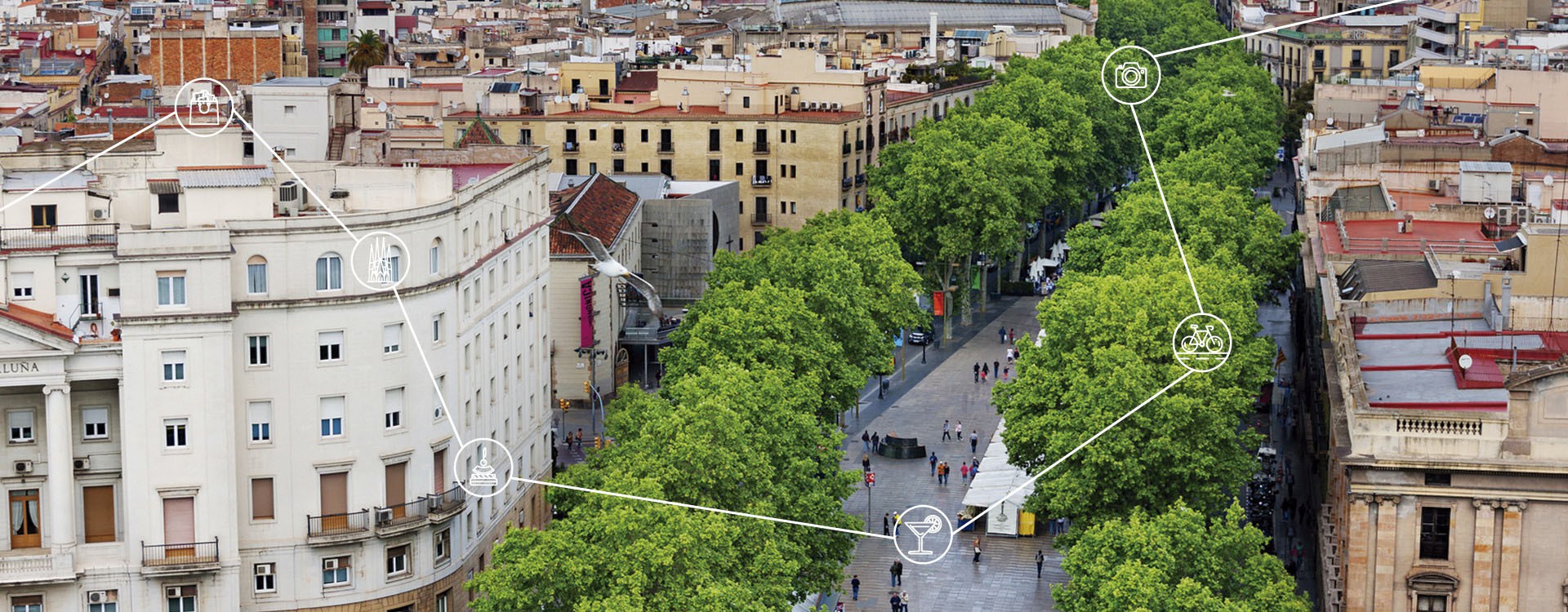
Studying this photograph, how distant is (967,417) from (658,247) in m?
21.0

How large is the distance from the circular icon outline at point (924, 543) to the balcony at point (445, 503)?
16040 millimetres

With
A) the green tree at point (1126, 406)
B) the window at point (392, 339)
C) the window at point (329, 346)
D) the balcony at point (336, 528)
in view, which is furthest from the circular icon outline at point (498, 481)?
the green tree at point (1126, 406)

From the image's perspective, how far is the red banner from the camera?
106 m

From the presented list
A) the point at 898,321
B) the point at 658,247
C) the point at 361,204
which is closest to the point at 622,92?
the point at 658,247

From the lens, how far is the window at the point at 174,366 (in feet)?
224

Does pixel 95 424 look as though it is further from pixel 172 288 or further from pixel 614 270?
pixel 614 270

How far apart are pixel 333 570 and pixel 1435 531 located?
98.8 ft

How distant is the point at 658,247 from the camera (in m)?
122

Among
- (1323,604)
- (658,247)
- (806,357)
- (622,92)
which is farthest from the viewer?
(622,92)

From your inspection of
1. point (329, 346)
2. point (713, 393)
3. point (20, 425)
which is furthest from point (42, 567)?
point (713, 393)

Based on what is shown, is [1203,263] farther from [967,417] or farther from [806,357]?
[806,357]

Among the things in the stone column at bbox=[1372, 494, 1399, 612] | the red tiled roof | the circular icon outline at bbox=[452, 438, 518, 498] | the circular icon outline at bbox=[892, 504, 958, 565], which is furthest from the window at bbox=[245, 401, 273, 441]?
the red tiled roof

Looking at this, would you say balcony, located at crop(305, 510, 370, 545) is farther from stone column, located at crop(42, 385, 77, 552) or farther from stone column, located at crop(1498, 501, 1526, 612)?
stone column, located at crop(1498, 501, 1526, 612)

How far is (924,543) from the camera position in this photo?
294 ft
